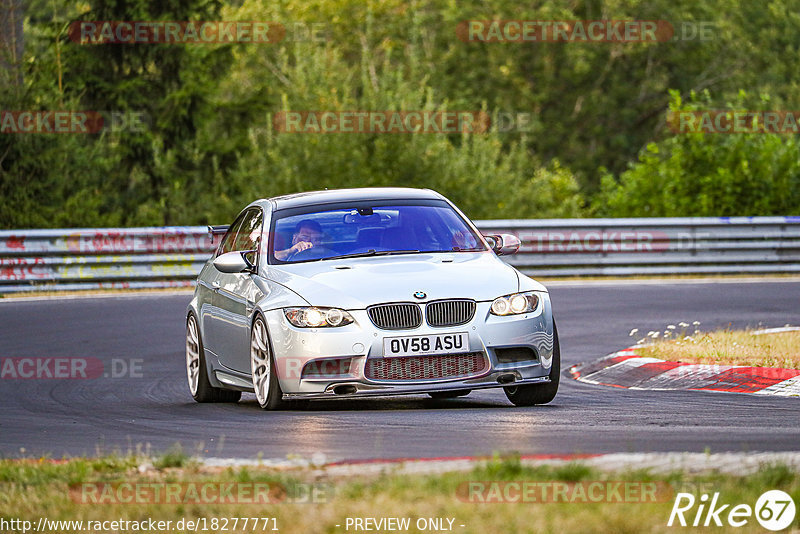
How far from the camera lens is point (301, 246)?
35.3ft

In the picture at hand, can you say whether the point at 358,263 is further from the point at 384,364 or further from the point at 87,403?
the point at 87,403

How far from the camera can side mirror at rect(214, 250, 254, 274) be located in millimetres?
10719

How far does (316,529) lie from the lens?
5.22 m

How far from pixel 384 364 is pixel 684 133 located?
1991 cm

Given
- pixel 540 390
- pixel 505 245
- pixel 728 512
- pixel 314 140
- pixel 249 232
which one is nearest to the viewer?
pixel 728 512

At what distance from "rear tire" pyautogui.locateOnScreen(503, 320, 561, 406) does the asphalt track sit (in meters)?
0.11

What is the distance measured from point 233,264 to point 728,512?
595 cm

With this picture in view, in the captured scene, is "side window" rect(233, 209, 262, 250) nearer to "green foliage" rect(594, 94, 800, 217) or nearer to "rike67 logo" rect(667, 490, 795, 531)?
"rike67 logo" rect(667, 490, 795, 531)

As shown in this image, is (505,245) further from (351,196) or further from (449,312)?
(449,312)

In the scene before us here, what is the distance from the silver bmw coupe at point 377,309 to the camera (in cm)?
960

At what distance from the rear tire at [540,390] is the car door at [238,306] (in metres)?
1.91

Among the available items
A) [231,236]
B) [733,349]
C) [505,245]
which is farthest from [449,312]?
[733,349]

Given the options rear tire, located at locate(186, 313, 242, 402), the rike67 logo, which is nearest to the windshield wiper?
rear tire, located at locate(186, 313, 242, 402)

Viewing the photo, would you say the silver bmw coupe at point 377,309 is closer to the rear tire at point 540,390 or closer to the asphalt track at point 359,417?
the rear tire at point 540,390
